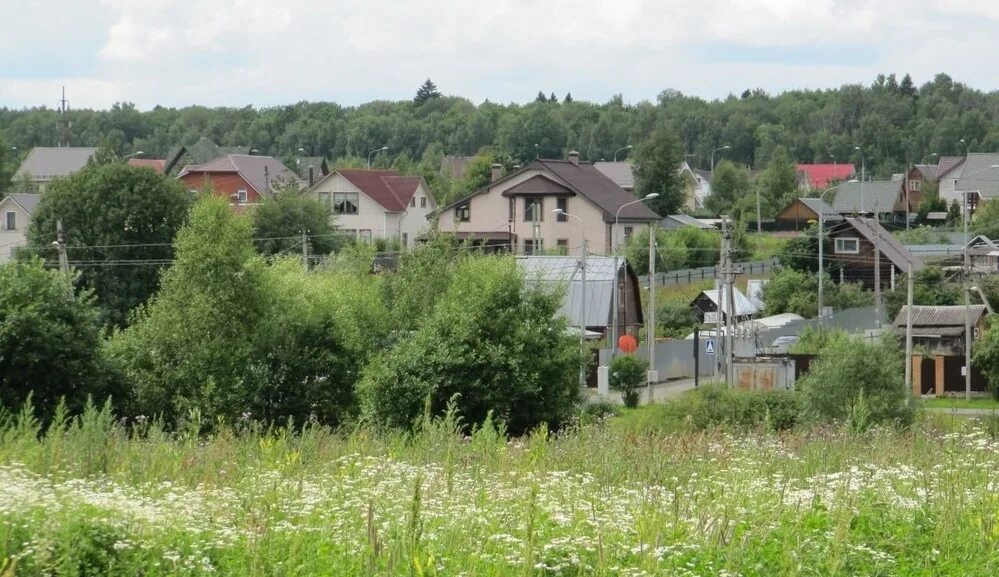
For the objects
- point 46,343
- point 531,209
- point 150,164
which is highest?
point 150,164

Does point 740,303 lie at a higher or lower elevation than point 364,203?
lower

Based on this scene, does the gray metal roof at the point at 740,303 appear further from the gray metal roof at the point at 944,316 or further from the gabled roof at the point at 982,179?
the gabled roof at the point at 982,179

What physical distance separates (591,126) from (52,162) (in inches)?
2477

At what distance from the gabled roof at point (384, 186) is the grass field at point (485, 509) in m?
63.8

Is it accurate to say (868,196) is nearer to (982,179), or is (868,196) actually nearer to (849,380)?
(982,179)

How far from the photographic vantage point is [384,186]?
2926 inches

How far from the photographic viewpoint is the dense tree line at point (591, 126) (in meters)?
139

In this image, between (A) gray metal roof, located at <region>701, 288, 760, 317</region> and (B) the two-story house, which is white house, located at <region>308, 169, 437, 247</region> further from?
(A) gray metal roof, located at <region>701, 288, 760, 317</region>

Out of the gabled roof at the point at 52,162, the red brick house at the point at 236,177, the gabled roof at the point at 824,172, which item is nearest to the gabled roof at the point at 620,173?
the red brick house at the point at 236,177

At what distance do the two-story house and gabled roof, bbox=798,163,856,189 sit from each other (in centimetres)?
6371

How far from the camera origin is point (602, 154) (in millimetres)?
145250

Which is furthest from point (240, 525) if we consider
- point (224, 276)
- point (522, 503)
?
point (224, 276)

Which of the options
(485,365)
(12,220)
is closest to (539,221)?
(12,220)

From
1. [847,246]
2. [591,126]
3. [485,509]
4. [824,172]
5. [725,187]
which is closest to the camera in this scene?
[485,509]
